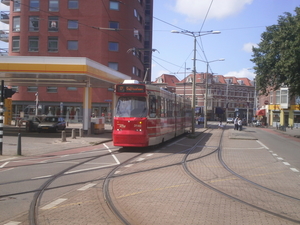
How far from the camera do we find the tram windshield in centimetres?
1572

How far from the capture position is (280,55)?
28.5 meters

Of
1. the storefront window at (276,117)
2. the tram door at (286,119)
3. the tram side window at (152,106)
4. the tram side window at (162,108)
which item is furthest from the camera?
the storefront window at (276,117)

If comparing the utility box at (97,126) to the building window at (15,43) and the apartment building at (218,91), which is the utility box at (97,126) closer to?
the building window at (15,43)

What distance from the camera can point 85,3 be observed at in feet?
164

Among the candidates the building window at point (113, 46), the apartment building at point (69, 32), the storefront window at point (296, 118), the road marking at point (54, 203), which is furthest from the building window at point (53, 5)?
the road marking at point (54, 203)

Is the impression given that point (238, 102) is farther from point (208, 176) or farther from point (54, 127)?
point (208, 176)

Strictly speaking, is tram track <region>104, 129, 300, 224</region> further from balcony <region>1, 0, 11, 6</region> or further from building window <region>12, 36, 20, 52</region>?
balcony <region>1, 0, 11, 6</region>

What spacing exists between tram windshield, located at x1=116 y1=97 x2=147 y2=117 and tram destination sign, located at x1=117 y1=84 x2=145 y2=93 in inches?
13.2

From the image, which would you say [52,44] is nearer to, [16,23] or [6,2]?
[16,23]

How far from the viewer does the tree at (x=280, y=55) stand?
85.8 ft

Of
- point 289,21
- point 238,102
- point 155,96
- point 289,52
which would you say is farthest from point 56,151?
point 238,102

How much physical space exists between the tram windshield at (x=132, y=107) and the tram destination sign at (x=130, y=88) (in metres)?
0.34

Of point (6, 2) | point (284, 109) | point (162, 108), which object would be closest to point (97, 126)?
point (162, 108)

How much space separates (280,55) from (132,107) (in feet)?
58.7
